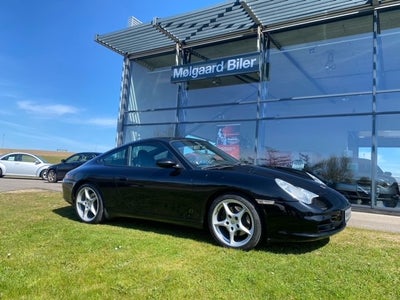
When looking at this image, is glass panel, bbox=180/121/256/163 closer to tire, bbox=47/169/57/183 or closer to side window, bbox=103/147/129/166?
tire, bbox=47/169/57/183

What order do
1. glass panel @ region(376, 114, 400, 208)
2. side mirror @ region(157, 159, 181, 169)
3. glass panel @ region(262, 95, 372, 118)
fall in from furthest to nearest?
1. glass panel @ region(262, 95, 372, 118)
2. glass panel @ region(376, 114, 400, 208)
3. side mirror @ region(157, 159, 181, 169)

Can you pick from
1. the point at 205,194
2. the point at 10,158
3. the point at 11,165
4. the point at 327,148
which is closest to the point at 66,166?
the point at 11,165

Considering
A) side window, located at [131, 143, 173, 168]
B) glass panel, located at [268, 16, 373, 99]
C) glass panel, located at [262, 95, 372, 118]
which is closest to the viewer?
side window, located at [131, 143, 173, 168]

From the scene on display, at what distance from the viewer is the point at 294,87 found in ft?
40.8

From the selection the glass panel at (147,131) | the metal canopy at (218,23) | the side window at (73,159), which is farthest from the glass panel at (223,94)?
the side window at (73,159)

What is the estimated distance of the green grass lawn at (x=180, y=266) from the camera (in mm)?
2963

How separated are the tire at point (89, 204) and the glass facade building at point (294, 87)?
6.97 meters

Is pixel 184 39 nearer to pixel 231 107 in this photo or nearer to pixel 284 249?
pixel 231 107

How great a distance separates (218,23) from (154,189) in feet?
30.8

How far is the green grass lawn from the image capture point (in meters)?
2.96

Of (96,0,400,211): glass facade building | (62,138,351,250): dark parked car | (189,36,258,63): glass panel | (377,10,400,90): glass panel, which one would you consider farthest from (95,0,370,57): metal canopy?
(62,138,351,250): dark parked car

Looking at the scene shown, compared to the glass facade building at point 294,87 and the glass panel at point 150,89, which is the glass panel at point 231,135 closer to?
the glass facade building at point 294,87

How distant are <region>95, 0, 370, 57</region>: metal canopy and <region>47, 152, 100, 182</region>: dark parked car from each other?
4890 millimetres

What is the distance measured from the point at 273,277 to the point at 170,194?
6.38 feet
